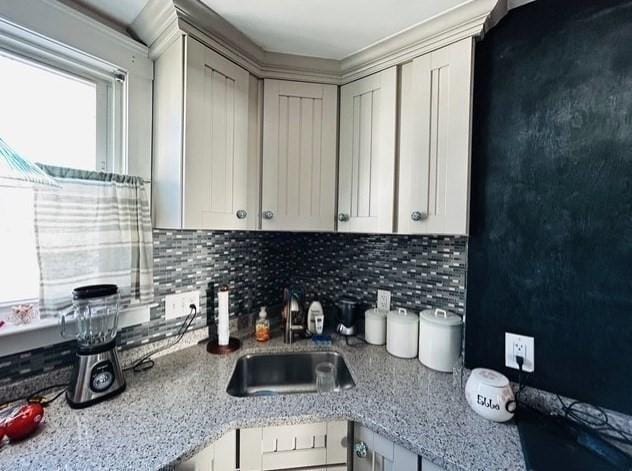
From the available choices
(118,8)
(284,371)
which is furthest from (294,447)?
(118,8)

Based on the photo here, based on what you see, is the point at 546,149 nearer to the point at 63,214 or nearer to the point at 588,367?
the point at 588,367

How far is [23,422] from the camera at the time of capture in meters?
0.79

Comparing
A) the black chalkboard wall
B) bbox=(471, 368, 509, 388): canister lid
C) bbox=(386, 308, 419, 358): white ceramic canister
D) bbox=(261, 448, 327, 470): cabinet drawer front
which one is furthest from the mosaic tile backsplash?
bbox=(261, 448, 327, 470): cabinet drawer front

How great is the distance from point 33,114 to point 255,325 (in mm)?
1359

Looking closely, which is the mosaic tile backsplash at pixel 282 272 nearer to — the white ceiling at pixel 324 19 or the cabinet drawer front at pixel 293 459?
the cabinet drawer front at pixel 293 459

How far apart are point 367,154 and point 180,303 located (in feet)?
3.76

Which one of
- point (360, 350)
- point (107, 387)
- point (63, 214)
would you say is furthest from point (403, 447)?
point (63, 214)

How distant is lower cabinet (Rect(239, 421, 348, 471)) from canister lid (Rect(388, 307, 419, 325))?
1.79 ft

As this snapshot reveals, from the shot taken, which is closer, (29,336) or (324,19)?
(29,336)

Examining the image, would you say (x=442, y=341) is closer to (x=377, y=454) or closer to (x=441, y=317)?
(x=441, y=317)

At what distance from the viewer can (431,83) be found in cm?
115

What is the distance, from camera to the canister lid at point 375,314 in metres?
1.52

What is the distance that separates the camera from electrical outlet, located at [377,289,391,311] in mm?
1587

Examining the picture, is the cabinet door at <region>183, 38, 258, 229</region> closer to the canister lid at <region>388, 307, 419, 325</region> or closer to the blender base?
the blender base
